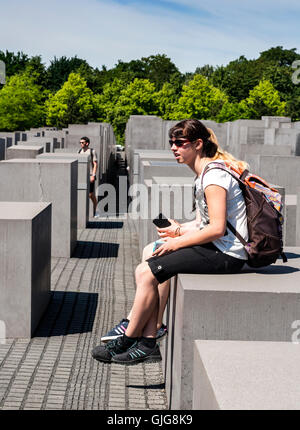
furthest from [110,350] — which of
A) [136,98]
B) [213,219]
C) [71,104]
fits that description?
[71,104]

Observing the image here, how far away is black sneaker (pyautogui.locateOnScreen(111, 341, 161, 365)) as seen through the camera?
499cm

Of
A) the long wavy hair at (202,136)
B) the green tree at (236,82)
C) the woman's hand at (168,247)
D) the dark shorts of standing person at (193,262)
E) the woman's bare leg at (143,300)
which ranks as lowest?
the woman's bare leg at (143,300)

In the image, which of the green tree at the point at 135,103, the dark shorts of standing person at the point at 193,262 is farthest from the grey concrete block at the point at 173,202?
the green tree at the point at 135,103

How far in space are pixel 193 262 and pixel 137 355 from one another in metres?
0.75

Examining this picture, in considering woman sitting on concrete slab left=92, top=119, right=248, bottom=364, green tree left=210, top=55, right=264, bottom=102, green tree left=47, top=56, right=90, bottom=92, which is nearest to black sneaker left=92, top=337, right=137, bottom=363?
woman sitting on concrete slab left=92, top=119, right=248, bottom=364

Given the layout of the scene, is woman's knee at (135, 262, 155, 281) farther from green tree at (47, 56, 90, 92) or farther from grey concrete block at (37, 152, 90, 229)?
green tree at (47, 56, 90, 92)

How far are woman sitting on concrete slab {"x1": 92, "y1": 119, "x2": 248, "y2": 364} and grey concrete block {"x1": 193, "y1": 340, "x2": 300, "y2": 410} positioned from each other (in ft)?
4.65

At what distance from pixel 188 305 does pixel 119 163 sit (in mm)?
51069

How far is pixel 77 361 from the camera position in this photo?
6277 millimetres

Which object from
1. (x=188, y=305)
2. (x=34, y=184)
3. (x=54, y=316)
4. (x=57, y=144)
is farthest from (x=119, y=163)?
(x=188, y=305)

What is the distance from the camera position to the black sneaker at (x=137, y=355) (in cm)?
499

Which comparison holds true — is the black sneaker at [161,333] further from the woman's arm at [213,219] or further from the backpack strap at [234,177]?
the backpack strap at [234,177]

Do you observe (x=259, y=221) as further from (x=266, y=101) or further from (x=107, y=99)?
(x=266, y=101)
